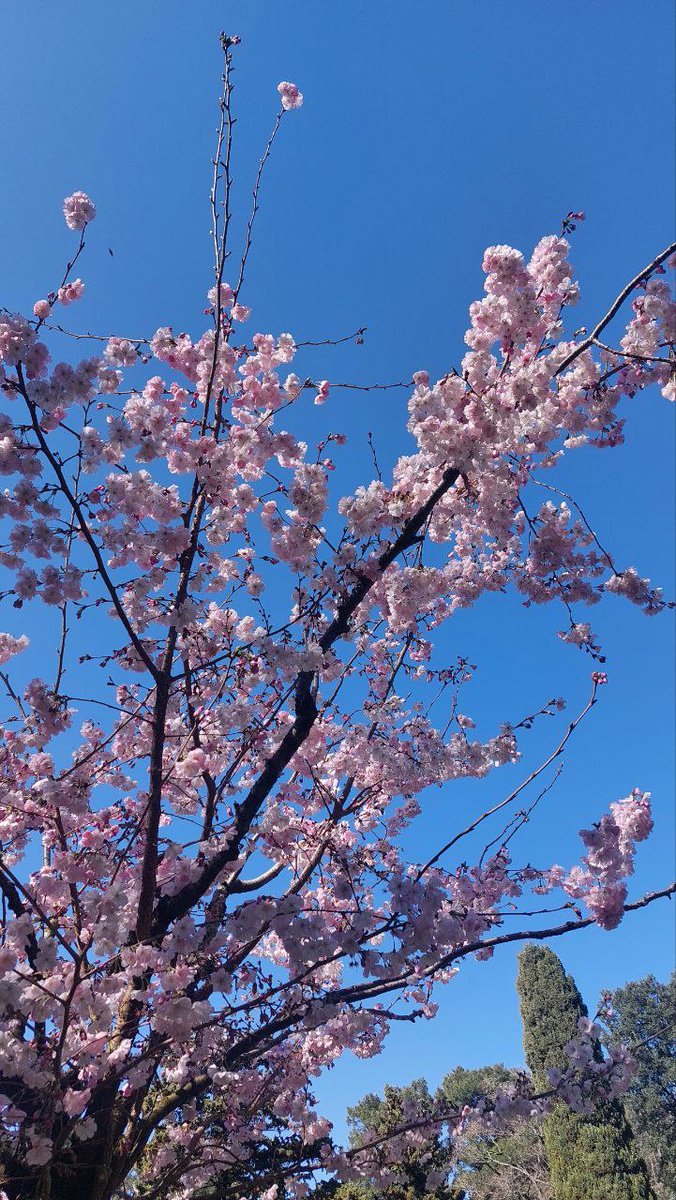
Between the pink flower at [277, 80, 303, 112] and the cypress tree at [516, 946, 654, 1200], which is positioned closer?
the pink flower at [277, 80, 303, 112]

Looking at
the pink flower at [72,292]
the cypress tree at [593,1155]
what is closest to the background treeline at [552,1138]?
the cypress tree at [593,1155]

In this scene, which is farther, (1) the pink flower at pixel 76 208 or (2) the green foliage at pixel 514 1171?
(2) the green foliage at pixel 514 1171

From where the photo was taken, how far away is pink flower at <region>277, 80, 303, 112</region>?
15.1 ft

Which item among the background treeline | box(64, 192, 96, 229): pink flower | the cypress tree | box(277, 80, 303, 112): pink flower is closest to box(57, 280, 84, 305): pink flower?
box(64, 192, 96, 229): pink flower

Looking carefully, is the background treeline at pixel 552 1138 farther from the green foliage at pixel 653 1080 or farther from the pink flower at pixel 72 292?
the pink flower at pixel 72 292

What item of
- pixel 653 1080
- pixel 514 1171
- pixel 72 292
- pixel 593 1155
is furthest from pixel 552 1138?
pixel 653 1080

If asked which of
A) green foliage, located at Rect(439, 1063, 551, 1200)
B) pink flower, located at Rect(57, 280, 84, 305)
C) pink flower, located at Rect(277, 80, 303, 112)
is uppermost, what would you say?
pink flower, located at Rect(277, 80, 303, 112)

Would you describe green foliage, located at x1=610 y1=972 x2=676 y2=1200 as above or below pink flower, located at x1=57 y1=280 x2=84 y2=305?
below

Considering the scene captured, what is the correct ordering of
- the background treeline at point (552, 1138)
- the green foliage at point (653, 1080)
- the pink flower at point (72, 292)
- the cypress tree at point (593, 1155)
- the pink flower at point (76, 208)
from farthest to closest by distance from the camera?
the green foliage at point (653, 1080) < the cypress tree at point (593, 1155) < the background treeline at point (552, 1138) < the pink flower at point (72, 292) < the pink flower at point (76, 208)

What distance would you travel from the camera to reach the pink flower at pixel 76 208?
4.31 meters

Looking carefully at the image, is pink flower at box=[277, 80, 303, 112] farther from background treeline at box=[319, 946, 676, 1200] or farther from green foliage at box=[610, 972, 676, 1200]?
green foliage at box=[610, 972, 676, 1200]

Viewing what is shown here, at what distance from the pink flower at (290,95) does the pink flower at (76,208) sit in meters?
1.55

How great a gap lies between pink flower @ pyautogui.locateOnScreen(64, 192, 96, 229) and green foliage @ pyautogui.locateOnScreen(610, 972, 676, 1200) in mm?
31756

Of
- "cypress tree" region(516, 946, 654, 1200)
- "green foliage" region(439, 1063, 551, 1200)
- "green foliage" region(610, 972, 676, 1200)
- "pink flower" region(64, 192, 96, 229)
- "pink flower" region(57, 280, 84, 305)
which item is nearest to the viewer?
"pink flower" region(64, 192, 96, 229)
